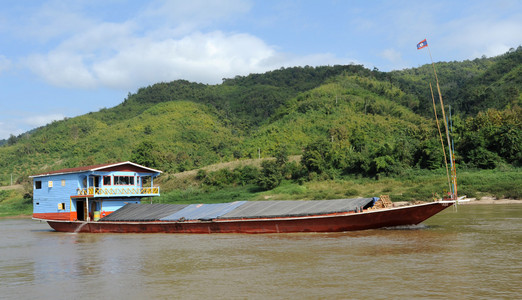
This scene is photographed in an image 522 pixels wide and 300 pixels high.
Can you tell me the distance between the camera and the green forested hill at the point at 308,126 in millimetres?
44688

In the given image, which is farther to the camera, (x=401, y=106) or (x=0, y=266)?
(x=401, y=106)

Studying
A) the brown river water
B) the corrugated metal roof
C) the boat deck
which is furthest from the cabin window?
the brown river water

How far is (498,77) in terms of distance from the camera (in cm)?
8038

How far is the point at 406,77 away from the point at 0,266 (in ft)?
411

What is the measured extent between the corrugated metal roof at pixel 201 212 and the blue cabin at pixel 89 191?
492 cm

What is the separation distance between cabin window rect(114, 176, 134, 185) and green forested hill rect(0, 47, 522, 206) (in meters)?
21.4

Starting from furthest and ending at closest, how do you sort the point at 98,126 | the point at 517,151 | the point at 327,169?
the point at 98,126 → the point at 327,169 → the point at 517,151

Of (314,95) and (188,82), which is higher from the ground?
(188,82)

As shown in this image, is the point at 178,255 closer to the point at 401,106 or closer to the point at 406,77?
the point at 401,106

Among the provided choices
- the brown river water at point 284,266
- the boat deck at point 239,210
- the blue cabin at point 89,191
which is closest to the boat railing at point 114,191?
the blue cabin at point 89,191

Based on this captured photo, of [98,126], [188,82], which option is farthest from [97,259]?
[188,82]

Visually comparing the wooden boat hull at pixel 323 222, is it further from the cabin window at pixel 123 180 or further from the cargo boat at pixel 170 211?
the cabin window at pixel 123 180

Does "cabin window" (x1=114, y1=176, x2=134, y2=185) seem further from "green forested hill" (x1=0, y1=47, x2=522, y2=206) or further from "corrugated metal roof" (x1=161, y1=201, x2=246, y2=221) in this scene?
"green forested hill" (x1=0, y1=47, x2=522, y2=206)

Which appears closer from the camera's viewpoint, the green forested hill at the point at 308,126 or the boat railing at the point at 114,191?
the boat railing at the point at 114,191
